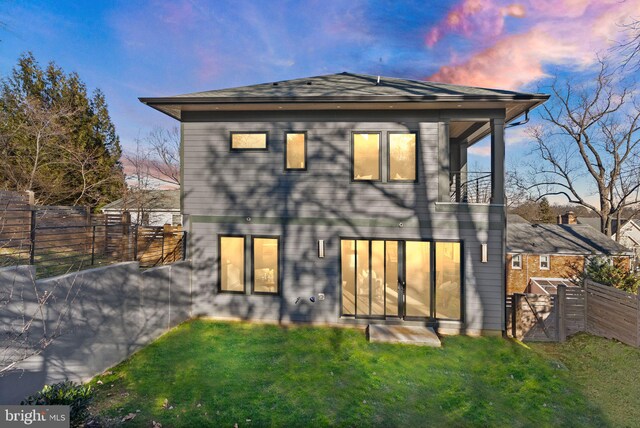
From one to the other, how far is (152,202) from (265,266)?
57.9 ft

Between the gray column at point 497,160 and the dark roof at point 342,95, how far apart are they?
700 millimetres

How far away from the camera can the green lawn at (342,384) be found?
4.23m

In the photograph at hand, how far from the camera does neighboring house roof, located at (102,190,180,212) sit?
19.3m

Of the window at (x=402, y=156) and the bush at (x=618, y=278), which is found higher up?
the window at (x=402, y=156)

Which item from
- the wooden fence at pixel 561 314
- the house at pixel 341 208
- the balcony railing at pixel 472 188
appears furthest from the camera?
the balcony railing at pixel 472 188

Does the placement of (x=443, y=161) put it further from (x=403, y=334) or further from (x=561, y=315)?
(x=561, y=315)

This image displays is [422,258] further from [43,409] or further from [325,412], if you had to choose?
[43,409]

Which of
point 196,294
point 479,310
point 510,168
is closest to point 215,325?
point 196,294

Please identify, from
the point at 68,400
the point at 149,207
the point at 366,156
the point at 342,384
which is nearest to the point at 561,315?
the point at 342,384

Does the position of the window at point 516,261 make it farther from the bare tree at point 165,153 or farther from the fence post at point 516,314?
the bare tree at point 165,153

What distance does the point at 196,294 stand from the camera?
8.05 m

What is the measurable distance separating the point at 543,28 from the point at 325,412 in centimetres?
1708

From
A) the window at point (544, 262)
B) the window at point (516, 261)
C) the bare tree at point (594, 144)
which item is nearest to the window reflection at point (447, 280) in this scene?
the window at point (516, 261)

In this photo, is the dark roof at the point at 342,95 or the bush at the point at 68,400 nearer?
the bush at the point at 68,400
